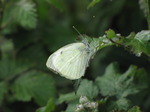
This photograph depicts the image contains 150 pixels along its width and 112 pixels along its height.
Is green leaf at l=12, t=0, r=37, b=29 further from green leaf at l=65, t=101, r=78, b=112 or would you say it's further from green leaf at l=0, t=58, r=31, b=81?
green leaf at l=65, t=101, r=78, b=112

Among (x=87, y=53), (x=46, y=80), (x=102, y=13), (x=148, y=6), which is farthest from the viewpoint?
(x=102, y=13)

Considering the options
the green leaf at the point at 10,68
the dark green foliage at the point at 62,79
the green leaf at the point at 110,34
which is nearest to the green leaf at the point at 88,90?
the dark green foliage at the point at 62,79

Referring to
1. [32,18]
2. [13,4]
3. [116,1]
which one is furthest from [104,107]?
[116,1]

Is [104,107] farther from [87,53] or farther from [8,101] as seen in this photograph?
[8,101]

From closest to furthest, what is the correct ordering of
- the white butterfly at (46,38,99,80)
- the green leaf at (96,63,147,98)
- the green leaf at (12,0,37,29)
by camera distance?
the white butterfly at (46,38,99,80) < the green leaf at (96,63,147,98) < the green leaf at (12,0,37,29)

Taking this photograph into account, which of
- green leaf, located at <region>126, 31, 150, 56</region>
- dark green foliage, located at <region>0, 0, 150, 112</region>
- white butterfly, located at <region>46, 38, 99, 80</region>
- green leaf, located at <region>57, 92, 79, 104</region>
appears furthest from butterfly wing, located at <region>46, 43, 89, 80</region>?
green leaf, located at <region>126, 31, 150, 56</region>
